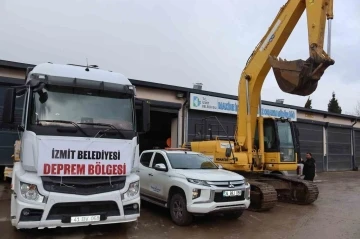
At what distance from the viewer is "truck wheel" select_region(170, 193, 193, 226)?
26.4 feet

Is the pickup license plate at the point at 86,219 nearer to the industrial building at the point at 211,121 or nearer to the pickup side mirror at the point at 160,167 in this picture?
the industrial building at the point at 211,121

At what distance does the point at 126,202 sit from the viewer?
21.8 ft

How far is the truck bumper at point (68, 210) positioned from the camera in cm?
590

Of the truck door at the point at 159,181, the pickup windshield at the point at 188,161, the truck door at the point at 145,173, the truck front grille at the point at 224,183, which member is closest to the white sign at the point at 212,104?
the truck door at the point at 145,173

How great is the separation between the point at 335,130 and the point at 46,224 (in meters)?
28.2

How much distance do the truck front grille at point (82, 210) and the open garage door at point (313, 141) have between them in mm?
22071

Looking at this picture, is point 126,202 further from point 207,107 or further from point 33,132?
point 207,107

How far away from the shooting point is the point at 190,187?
7926 millimetres

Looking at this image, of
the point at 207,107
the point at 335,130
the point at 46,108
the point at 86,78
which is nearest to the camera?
the point at 46,108

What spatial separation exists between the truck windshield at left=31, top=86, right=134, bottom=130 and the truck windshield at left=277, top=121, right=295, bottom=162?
6735mm

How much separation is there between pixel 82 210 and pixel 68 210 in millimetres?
241

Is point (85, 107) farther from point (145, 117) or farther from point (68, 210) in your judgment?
point (68, 210)

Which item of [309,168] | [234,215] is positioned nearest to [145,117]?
[234,215]

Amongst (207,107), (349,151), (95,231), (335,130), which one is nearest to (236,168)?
(95,231)
